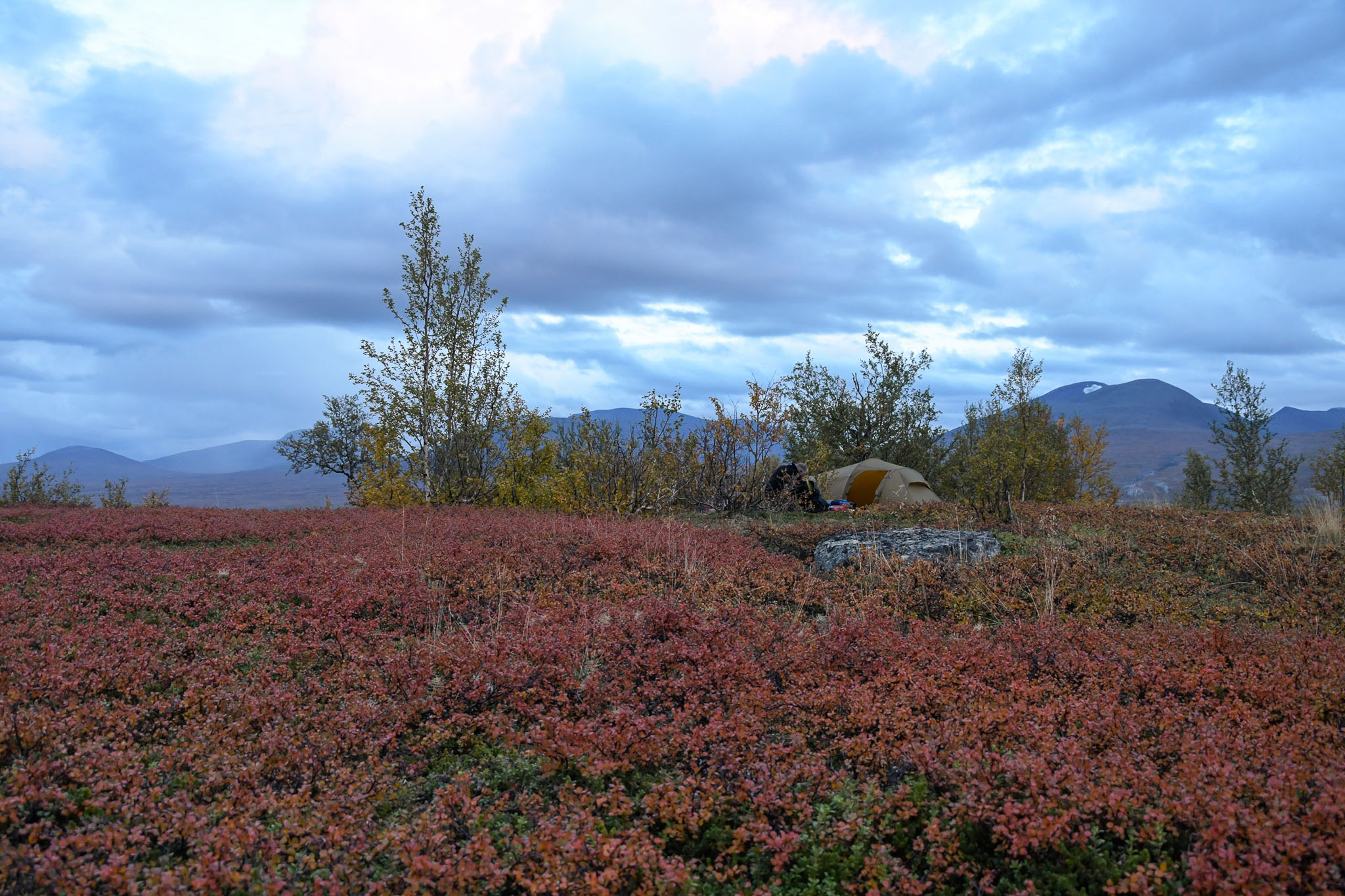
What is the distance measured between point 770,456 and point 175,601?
41.9 feet

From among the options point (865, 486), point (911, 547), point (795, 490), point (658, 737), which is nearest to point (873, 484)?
point (865, 486)

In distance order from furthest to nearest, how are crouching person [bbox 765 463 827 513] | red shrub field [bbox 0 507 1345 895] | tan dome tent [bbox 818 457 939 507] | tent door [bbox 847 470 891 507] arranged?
tent door [bbox 847 470 891 507], tan dome tent [bbox 818 457 939 507], crouching person [bbox 765 463 827 513], red shrub field [bbox 0 507 1345 895]

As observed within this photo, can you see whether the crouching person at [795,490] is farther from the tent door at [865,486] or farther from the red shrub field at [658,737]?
the red shrub field at [658,737]

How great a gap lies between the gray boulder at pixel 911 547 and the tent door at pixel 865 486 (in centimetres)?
975

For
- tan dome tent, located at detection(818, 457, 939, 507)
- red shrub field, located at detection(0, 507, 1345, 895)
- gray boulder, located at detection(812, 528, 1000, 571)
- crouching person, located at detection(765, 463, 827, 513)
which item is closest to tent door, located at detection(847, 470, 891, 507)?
tan dome tent, located at detection(818, 457, 939, 507)

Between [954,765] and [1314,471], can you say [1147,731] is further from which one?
[1314,471]

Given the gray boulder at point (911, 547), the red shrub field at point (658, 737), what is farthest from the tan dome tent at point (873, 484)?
the red shrub field at point (658, 737)

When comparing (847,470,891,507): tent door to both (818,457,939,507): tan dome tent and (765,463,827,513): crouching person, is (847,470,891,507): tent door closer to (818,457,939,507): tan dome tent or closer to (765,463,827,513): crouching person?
(818,457,939,507): tan dome tent

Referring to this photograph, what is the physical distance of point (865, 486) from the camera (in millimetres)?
21203

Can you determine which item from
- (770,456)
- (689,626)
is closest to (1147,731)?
(689,626)

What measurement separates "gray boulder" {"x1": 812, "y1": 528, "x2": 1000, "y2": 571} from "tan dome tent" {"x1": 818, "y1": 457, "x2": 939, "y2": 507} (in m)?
9.17

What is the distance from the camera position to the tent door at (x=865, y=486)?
20953 mm

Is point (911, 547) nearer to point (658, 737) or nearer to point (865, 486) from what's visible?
point (658, 737)

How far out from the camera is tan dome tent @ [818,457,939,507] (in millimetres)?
20500
